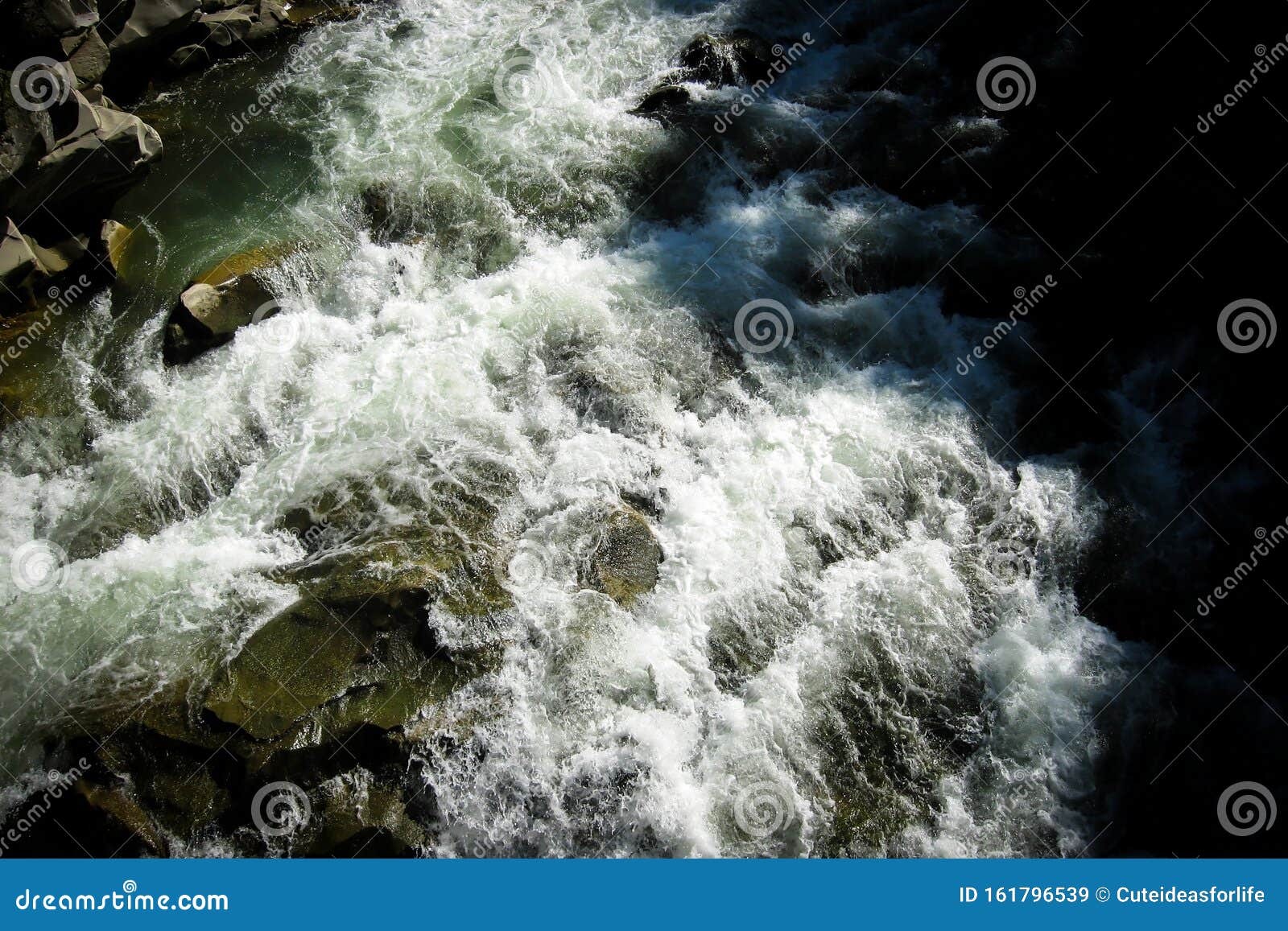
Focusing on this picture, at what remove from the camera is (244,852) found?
4.93 metres

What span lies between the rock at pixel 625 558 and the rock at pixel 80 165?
22.6ft

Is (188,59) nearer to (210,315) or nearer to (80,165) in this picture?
(80,165)

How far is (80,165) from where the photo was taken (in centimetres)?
838

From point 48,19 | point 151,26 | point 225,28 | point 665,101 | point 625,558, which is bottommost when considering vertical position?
point 48,19

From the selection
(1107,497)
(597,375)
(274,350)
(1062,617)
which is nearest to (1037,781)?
(1062,617)

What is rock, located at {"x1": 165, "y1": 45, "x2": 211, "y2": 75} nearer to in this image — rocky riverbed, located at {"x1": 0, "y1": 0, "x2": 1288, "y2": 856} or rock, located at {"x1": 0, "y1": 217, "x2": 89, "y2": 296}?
rocky riverbed, located at {"x1": 0, "y1": 0, "x2": 1288, "y2": 856}

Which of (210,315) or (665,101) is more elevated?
(665,101)

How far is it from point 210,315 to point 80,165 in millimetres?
2622

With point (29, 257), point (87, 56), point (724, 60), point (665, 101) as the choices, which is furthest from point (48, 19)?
point (724, 60)

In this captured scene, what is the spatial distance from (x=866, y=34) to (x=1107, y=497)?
767cm

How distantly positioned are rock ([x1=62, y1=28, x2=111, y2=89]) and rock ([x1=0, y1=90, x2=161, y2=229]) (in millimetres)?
635

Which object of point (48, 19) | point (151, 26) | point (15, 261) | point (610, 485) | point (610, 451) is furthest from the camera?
point (151, 26)

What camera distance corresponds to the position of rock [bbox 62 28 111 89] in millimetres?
9086

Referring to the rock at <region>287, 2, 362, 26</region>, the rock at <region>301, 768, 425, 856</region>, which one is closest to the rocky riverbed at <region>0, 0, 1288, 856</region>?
the rock at <region>301, 768, 425, 856</region>
